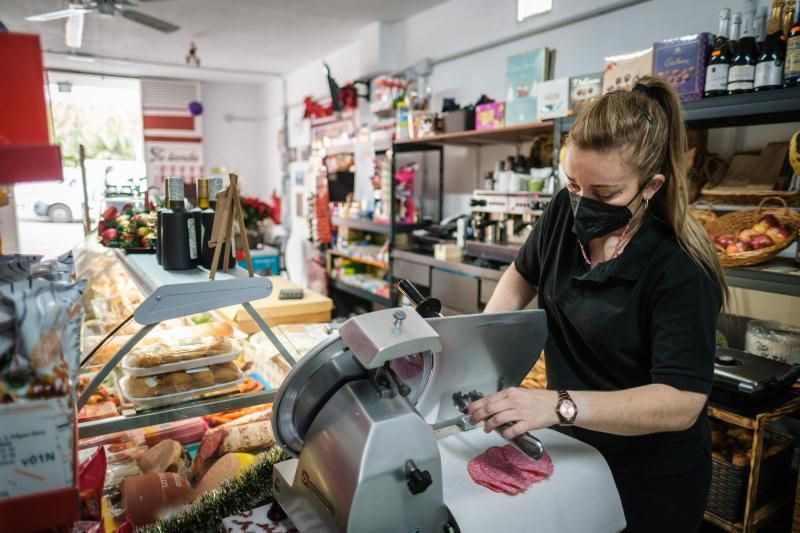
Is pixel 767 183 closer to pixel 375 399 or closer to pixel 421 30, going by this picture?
pixel 375 399

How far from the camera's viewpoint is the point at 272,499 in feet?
3.84

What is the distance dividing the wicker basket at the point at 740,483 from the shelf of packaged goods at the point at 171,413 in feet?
6.19

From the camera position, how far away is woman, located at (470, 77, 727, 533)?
3.59ft

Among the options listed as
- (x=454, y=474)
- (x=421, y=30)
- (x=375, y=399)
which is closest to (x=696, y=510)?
(x=454, y=474)

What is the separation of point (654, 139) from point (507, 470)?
2.65 feet

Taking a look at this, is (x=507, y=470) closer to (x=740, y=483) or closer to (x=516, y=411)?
(x=516, y=411)

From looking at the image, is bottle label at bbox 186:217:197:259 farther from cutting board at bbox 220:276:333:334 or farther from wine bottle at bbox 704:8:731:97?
wine bottle at bbox 704:8:731:97

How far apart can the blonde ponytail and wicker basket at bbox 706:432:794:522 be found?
138 cm

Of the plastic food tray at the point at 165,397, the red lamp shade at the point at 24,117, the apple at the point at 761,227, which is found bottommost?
the plastic food tray at the point at 165,397

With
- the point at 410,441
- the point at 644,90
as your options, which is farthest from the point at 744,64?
the point at 410,441

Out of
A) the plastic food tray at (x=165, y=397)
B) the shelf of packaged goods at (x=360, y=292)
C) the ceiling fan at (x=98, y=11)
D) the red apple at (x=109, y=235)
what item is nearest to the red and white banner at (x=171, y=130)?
the ceiling fan at (x=98, y=11)

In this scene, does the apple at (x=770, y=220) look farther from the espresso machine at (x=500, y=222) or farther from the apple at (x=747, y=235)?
the espresso machine at (x=500, y=222)

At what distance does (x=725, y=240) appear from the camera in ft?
8.11

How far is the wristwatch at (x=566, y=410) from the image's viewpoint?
1.05 metres
